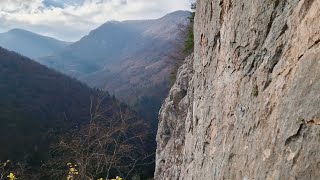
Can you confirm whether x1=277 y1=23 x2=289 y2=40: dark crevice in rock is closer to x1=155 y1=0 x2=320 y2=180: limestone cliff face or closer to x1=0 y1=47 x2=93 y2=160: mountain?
x1=155 y1=0 x2=320 y2=180: limestone cliff face

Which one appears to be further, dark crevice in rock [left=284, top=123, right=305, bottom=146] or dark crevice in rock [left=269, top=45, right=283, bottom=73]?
Answer: dark crevice in rock [left=269, top=45, right=283, bottom=73]

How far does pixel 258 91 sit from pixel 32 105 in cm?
13849

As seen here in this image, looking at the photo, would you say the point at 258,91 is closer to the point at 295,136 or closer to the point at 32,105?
the point at 295,136

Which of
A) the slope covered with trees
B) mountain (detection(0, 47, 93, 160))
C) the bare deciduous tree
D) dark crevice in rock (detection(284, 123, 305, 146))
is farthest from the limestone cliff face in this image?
mountain (detection(0, 47, 93, 160))

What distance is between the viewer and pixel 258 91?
21.8 feet

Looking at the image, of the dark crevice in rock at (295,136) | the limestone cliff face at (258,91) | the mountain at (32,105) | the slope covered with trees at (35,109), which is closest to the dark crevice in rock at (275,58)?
the limestone cliff face at (258,91)

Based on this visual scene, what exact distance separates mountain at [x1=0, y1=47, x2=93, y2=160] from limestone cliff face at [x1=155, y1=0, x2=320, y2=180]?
80939 millimetres

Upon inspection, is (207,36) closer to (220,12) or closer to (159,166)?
(220,12)

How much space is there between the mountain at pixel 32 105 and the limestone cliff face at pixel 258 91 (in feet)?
266

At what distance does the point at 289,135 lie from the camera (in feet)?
17.2

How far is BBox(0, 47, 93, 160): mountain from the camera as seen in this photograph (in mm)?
103188

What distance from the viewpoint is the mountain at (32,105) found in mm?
103188

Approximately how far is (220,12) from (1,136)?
4139 inches

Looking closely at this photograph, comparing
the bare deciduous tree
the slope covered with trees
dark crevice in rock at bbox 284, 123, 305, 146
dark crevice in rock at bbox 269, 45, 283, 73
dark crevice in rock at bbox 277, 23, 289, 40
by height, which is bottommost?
the slope covered with trees
